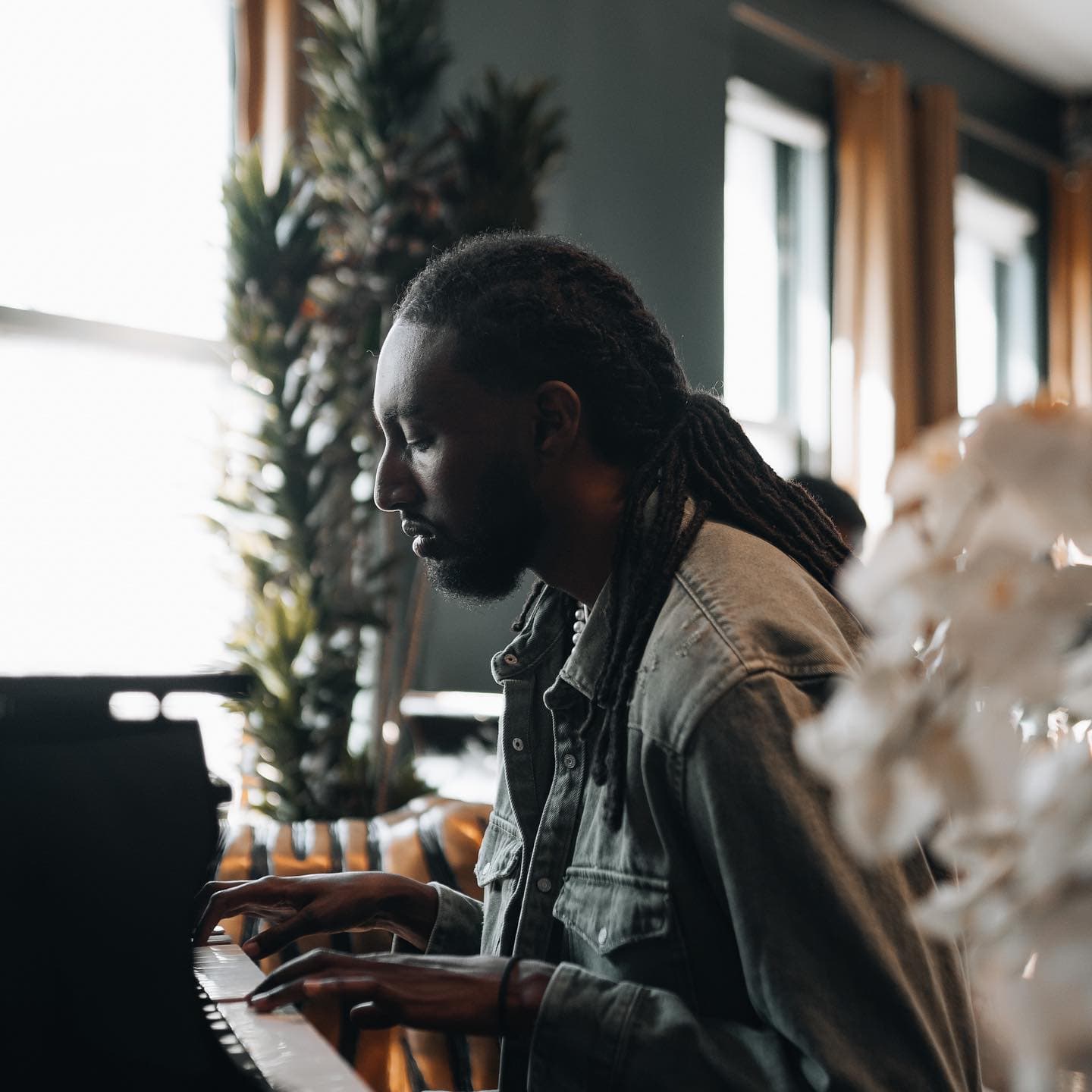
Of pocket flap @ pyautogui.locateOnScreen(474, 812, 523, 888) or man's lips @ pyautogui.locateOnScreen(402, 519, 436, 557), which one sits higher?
man's lips @ pyautogui.locateOnScreen(402, 519, 436, 557)

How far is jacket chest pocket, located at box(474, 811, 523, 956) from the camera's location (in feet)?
4.06

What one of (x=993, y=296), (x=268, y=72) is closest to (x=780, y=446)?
(x=993, y=296)

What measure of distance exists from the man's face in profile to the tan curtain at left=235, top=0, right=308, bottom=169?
2.37 metres

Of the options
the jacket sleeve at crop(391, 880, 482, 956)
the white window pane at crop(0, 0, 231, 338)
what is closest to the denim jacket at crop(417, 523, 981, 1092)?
the jacket sleeve at crop(391, 880, 482, 956)

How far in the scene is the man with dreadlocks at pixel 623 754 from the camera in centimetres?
83

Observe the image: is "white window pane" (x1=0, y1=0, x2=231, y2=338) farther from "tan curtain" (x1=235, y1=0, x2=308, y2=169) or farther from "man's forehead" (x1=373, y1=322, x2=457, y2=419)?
"man's forehead" (x1=373, y1=322, x2=457, y2=419)

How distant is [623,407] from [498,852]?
497 millimetres

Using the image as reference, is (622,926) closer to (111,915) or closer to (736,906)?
(736,906)

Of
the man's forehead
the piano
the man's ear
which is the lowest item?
the piano

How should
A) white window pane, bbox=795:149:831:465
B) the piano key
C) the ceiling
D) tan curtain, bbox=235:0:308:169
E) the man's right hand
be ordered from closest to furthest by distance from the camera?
the piano key
the man's right hand
tan curtain, bbox=235:0:308:169
white window pane, bbox=795:149:831:465
the ceiling

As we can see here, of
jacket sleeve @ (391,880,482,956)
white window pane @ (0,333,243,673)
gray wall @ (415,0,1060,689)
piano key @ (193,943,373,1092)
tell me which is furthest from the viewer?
gray wall @ (415,0,1060,689)

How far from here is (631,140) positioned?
4203 mm

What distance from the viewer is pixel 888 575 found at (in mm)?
352

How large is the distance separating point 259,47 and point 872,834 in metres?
3.49
